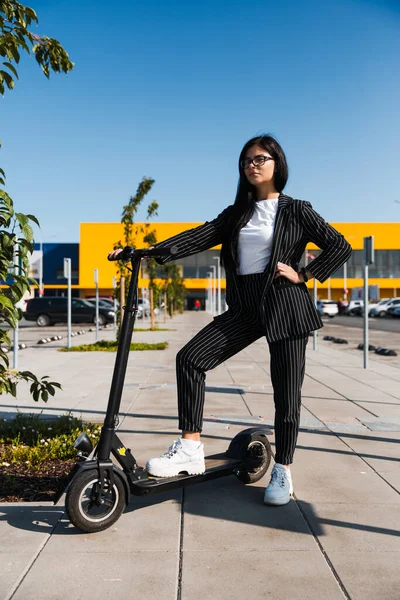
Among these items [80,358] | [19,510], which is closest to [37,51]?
[19,510]

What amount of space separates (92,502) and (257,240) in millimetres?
1440


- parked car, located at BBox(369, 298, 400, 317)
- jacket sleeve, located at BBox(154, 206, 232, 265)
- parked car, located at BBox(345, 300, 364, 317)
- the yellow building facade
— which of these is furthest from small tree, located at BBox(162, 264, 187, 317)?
jacket sleeve, located at BBox(154, 206, 232, 265)

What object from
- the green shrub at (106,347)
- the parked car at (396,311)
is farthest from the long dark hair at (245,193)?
the parked car at (396,311)

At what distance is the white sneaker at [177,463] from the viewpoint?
10.4ft

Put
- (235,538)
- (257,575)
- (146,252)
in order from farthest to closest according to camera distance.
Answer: (146,252)
(235,538)
(257,575)

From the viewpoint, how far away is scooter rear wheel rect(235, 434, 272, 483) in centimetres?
373

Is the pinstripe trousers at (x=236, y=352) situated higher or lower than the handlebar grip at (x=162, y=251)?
lower

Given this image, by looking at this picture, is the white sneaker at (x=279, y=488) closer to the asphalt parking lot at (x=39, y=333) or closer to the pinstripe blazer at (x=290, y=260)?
the pinstripe blazer at (x=290, y=260)

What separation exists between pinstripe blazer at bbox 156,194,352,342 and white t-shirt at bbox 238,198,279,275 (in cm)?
4

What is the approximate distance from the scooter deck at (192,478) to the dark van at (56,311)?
31291 mm

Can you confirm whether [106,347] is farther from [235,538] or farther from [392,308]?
[392,308]

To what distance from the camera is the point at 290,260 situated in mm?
3367

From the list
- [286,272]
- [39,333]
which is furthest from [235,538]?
[39,333]

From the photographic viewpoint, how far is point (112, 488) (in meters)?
3.01
